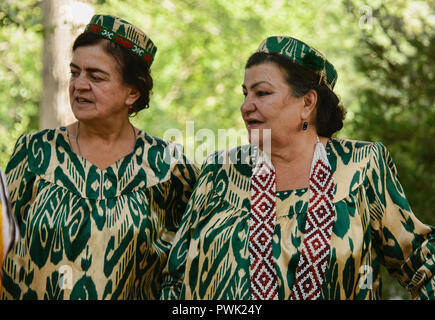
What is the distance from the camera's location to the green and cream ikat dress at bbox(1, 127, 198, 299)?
321 centimetres

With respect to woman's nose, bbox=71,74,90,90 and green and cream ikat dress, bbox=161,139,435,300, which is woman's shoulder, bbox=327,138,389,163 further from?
woman's nose, bbox=71,74,90,90

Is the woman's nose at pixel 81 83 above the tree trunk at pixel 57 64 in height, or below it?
below

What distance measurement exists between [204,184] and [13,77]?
1017cm

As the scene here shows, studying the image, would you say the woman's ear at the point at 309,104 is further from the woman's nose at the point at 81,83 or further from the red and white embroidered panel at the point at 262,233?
the woman's nose at the point at 81,83

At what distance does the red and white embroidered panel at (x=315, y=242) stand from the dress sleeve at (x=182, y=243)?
54 cm

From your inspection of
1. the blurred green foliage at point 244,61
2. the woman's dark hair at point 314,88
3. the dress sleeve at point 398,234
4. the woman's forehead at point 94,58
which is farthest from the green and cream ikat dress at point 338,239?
the blurred green foliage at point 244,61

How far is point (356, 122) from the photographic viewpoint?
682 cm

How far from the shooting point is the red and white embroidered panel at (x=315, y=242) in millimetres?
2883

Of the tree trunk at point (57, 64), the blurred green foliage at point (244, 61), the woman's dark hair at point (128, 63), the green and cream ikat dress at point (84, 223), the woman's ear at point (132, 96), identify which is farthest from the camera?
the tree trunk at point (57, 64)

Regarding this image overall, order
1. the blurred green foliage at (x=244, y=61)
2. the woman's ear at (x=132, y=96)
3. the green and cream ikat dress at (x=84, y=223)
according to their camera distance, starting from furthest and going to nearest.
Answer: the blurred green foliage at (x=244, y=61), the woman's ear at (x=132, y=96), the green and cream ikat dress at (x=84, y=223)

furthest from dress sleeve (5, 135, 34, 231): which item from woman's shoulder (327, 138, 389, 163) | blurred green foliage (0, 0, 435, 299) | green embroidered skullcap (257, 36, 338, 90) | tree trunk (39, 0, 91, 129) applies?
tree trunk (39, 0, 91, 129)

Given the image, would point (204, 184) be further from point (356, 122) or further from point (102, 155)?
point (356, 122)

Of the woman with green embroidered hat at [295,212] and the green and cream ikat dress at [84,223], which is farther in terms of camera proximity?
the green and cream ikat dress at [84,223]

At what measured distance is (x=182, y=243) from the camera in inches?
125
